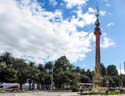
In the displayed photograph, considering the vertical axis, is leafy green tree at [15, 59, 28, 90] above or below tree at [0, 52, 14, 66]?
below

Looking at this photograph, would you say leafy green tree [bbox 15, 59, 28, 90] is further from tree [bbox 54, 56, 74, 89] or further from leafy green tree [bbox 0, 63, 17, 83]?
tree [bbox 54, 56, 74, 89]

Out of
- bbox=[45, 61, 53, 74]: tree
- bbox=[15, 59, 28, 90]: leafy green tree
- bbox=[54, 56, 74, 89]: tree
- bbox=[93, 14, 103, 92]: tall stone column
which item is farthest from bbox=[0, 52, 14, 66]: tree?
bbox=[93, 14, 103, 92]: tall stone column

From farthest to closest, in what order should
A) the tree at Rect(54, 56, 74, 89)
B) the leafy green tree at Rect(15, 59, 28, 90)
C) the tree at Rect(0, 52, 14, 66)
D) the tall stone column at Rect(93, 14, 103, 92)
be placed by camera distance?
the tree at Rect(54, 56, 74, 89), the leafy green tree at Rect(15, 59, 28, 90), the tree at Rect(0, 52, 14, 66), the tall stone column at Rect(93, 14, 103, 92)

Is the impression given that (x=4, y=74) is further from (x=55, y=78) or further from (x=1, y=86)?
(x=55, y=78)

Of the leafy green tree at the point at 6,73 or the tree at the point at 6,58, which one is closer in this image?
the leafy green tree at the point at 6,73

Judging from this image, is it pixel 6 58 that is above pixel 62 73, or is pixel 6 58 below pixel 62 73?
above

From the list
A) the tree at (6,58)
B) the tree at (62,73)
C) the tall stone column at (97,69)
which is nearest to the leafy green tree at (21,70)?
the tree at (6,58)

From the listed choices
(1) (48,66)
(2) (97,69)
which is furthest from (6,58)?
(2) (97,69)

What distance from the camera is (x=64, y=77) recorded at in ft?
415

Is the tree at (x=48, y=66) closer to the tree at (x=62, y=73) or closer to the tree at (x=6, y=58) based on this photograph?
the tree at (x=62, y=73)

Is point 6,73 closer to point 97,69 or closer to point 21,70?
point 21,70

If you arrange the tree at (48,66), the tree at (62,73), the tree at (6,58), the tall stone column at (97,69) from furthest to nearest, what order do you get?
the tree at (48,66) < the tree at (62,73) < the tree at (6,58) < the tall stone column at (97,69)

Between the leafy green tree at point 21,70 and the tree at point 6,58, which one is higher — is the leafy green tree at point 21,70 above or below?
below

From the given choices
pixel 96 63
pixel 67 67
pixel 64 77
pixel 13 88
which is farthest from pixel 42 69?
pixel 96 63
